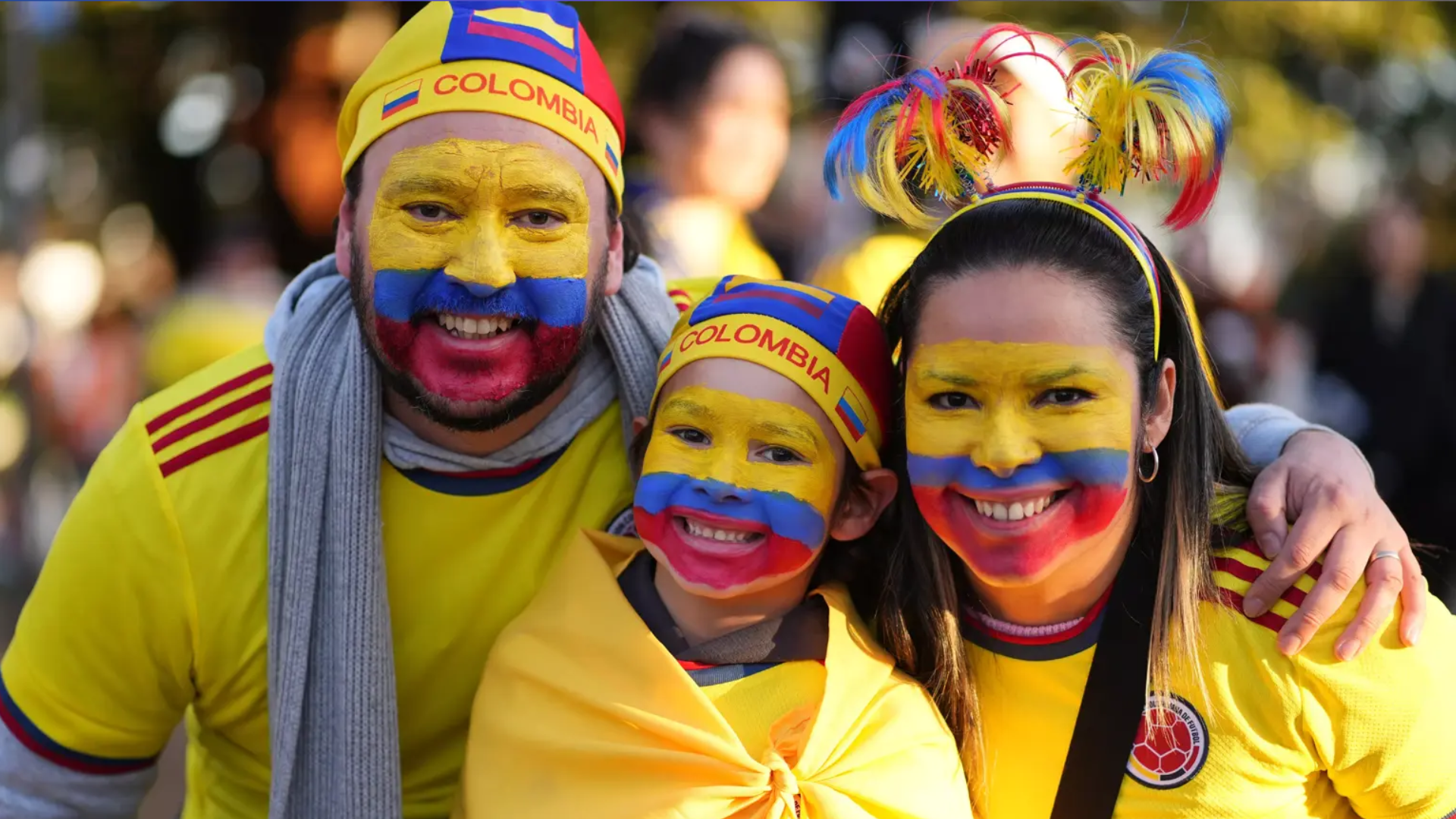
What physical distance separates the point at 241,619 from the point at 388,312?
68 cm

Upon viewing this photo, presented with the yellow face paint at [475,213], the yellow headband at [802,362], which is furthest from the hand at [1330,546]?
the yellow face paint at [475,213]

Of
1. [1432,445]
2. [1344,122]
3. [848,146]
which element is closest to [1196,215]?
[848,146]

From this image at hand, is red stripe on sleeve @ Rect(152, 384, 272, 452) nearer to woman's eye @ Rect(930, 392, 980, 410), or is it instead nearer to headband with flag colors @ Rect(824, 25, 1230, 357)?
headband with flag colors @ Rect(824, 25, 1230, 357)

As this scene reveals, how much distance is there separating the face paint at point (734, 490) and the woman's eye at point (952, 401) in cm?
26

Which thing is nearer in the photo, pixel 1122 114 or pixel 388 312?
pixel 1122 114

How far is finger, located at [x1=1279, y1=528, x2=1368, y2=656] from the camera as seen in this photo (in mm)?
2582

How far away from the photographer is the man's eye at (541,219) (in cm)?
296

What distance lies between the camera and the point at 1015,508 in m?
2.65

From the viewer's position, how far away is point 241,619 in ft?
10.1

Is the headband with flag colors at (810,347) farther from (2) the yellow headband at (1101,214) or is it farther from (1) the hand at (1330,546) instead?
(1) the hand at (1330,546)

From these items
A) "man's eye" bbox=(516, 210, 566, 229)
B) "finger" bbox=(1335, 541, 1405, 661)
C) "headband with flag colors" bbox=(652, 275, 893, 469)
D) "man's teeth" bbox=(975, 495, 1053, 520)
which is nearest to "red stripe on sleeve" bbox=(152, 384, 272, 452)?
"man's eye" bbox=(516, 210, 566, 229)

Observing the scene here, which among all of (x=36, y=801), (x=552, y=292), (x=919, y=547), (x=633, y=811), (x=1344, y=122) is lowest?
(x=36, y=801)

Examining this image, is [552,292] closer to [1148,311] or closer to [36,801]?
[1148,311]

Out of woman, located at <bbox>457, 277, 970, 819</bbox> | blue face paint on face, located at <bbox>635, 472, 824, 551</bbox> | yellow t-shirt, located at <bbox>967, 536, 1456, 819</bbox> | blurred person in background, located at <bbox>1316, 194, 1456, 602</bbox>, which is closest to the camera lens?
yellow t-shirt, located at <bbox>967, 536, 1456, 819</bbox>
